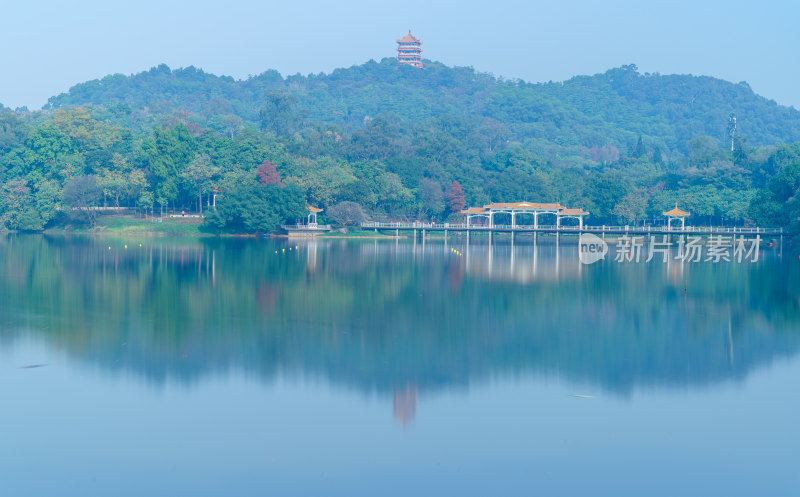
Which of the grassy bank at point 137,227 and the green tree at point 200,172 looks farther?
the green tree at point 200,172

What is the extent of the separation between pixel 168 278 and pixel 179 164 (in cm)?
4014

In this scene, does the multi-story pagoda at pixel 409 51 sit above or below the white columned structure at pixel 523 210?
above

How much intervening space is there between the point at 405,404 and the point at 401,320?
7.55 meters

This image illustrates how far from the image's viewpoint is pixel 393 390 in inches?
558

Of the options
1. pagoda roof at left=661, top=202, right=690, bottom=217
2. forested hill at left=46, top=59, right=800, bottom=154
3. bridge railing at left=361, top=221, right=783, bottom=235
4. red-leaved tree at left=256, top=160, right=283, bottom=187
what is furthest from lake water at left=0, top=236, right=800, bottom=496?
forested hill at left=46, top=59, right=800, bottom=154

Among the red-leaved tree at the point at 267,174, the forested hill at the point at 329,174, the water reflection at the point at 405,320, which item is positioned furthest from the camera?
the red-leaved tree at the point at 267,174

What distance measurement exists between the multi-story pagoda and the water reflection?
163797 millimetres

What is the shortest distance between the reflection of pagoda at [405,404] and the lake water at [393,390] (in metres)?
0.05

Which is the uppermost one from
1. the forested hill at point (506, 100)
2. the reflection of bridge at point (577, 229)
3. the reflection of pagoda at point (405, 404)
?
the forested hill at point (506, 100)

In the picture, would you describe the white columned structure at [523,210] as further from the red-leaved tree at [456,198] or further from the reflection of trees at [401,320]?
the reflection of trees at [401,320]

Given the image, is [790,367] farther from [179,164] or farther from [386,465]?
[179,164]

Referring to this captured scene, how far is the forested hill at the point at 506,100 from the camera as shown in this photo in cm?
14788

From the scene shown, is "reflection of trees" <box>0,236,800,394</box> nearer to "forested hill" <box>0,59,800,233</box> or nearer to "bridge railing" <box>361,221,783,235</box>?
"bridge railing" <box>361,221,783,235</box>

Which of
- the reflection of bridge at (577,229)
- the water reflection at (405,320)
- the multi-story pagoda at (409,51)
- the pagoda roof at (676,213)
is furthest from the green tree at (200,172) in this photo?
the multi-story pagoda at (409,51)
